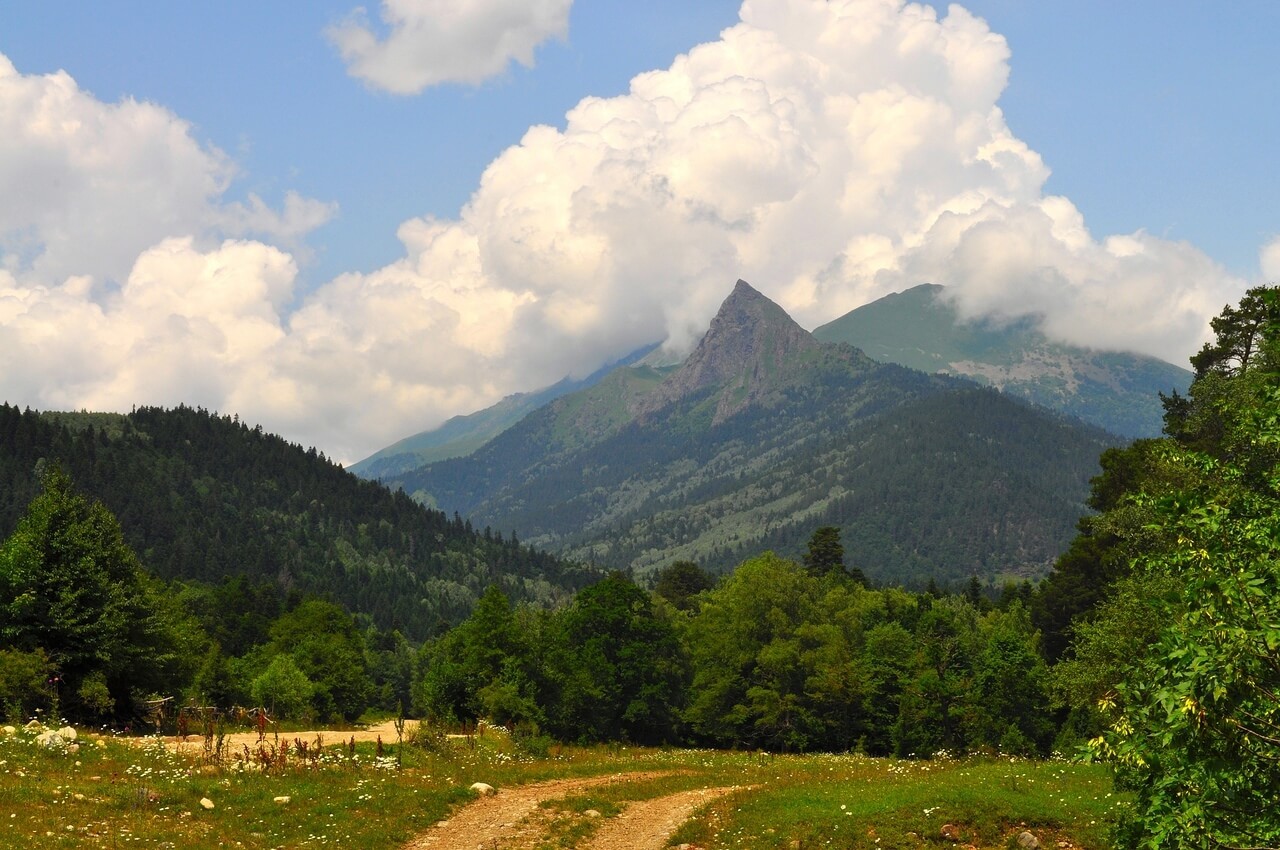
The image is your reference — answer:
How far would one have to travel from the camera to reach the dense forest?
14023 millimetres

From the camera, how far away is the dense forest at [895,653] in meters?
14.0

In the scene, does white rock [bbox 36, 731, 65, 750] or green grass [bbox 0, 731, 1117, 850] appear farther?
white rock [bbox 36, 731, 65, 750]

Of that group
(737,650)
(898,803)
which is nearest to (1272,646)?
(898,803)

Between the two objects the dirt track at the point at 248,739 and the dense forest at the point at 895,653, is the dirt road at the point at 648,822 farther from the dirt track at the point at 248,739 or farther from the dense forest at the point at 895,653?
the dense forest at the point at 895,653

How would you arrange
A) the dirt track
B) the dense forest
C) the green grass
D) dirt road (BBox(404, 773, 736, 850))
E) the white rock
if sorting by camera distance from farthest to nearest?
the dirt track → the white rock → dirt road (BBox(404, 773, 736, 850)) → the green grass → the dense forest

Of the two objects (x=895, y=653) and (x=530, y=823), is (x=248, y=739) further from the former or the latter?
(x=895, y=653)

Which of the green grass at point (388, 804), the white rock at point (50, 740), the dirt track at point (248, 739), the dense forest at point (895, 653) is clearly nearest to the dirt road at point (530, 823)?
the green grass at point (388, 804)

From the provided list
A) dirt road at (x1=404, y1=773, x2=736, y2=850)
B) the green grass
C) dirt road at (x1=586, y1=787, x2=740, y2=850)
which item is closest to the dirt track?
the green grass

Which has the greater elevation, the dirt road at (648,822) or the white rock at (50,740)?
the white rock at (50,740)

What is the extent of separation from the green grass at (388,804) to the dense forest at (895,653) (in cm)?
573

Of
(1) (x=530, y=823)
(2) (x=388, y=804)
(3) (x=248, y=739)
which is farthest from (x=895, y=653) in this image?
(2) (x=388, y=804)

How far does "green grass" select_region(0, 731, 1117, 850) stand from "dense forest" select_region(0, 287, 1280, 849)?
18.8ft

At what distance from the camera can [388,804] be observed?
30.6 m

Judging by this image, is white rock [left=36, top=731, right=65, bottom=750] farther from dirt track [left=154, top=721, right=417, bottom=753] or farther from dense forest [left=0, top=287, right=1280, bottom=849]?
dense forest [left=0, top=287, right=1280, bottom=849]
